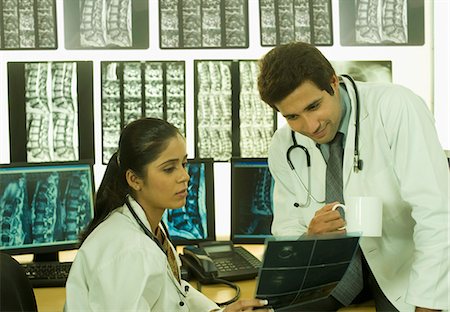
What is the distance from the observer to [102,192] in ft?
5.75

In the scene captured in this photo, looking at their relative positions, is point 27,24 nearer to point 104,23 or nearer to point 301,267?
point 104,23

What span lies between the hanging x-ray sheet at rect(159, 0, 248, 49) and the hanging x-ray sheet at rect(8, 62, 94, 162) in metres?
0.37

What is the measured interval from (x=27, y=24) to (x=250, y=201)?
46.2 inches

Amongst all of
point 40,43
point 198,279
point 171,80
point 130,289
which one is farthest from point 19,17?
point 130,289

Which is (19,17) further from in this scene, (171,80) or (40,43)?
(171,80)

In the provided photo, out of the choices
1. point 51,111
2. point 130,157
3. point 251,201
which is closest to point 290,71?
point 130,157

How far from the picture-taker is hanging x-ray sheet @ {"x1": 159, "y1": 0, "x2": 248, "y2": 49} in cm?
253

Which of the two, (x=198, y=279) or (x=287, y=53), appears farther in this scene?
(x=198, y=279)

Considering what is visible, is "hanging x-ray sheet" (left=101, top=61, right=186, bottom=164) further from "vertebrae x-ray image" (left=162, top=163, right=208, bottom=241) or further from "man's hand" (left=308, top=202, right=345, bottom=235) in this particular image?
"man's hand" (left=308, top=202, right=345, bottom=235)

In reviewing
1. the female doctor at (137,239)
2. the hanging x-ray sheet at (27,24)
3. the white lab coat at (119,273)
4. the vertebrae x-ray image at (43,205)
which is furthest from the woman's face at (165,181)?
the hanging x-ray sheet at (27,24)

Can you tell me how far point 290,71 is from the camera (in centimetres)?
153

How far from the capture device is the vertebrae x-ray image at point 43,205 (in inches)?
83.8

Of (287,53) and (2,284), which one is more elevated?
(287,53)

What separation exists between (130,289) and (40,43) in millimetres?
1417
